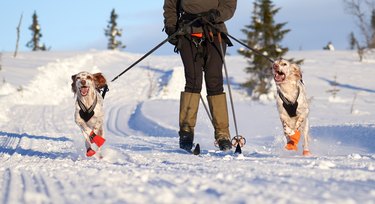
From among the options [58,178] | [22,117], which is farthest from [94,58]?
[58,178]

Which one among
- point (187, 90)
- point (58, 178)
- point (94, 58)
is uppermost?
point (94, 58)

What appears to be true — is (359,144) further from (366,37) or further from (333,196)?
(366,37)

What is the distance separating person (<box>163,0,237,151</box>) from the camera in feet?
20.5

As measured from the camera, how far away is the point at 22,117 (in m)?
14.7

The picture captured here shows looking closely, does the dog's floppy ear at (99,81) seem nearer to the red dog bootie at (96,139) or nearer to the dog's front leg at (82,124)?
the dog's front leg at (82,124)

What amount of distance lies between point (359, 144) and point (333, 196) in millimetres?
5408

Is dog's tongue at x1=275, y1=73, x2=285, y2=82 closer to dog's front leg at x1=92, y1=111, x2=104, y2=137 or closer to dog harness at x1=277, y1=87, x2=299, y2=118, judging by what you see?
dog harness at x1=277, y1=87, x2=299, y2=118

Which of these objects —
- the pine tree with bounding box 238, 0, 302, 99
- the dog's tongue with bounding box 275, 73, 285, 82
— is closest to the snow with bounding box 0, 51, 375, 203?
the dog's tongue with bounding box 275, 73, 285, 82

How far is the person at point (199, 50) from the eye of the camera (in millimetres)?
6234

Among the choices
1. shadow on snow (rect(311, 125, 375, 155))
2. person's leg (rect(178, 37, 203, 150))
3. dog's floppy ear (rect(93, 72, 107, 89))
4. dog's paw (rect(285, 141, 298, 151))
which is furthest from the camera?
shadow on snow (rect(311, 125, 375, 155))

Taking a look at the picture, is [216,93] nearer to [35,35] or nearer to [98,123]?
[98,123]

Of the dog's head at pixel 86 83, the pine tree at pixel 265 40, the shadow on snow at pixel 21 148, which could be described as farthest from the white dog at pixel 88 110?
the pine tree at pixel 265 40

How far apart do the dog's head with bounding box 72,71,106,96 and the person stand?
39.2 inches

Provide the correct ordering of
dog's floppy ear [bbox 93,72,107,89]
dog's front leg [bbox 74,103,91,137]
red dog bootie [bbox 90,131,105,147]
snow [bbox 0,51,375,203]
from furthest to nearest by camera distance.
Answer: dog's floppy ear [bbox 93,72,107,89], dog's front leg [bbox 74,103,91,137], red dog bootie [bbox 90,131,105,147], snow [bbox 0,51,375,203]
